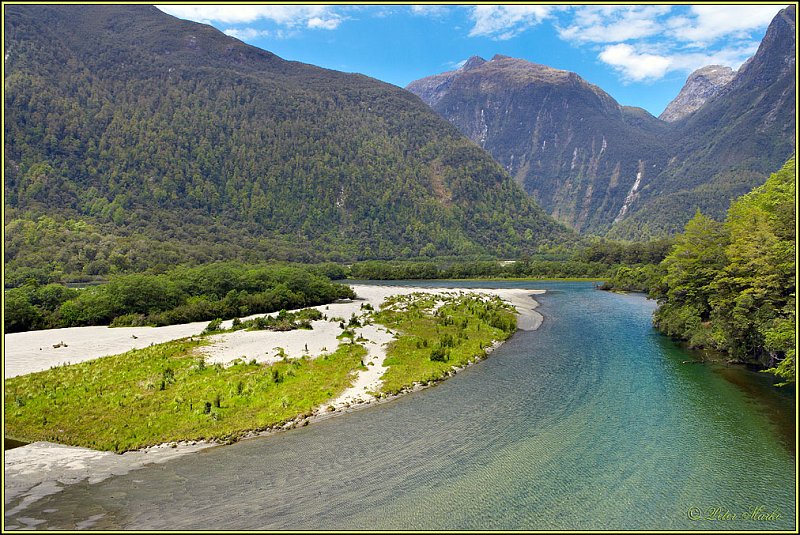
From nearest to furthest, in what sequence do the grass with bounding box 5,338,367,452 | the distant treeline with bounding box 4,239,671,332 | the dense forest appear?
the grass with bounding box 5,338,367,452, the dense forest, the distant treeline with bounding box 4,239,671,332

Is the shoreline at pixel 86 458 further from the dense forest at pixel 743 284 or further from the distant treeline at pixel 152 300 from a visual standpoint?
the distant treeline at pixel 152 300

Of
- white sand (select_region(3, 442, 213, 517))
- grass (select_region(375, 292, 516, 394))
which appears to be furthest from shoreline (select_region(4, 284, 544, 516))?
grass (select_region(375, 292, 516, 394))

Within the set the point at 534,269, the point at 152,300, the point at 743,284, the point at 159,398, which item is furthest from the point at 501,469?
the point at 534,269

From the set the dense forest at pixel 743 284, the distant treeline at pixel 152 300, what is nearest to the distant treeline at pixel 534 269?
the distant treeline at pixel 152 300

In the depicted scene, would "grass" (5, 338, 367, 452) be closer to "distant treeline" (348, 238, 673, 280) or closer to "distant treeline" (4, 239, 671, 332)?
"distant treeline" (4, 239, 671, 332)

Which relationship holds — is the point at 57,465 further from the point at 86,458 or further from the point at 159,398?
A: the point at 159,398

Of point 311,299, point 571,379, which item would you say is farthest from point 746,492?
point 311,299

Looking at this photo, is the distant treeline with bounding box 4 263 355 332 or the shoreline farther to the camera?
the distant treeline with bounding box 4 263 355 332
